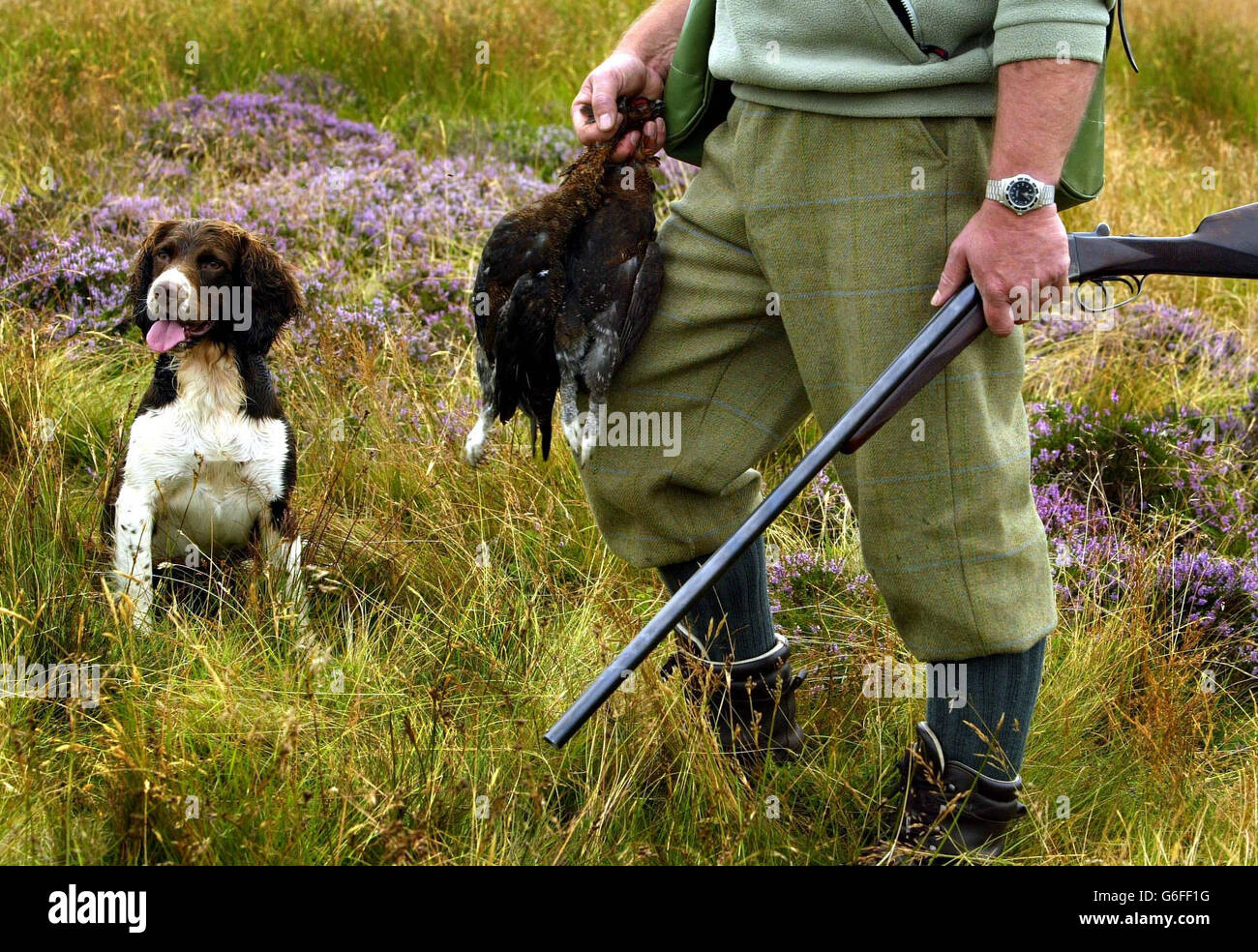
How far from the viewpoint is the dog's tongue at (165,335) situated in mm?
3174

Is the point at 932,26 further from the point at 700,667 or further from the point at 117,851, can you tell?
the point at 117,851

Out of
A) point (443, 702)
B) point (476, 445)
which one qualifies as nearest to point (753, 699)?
point (443, 702)

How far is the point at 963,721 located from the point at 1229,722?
3.68 feet

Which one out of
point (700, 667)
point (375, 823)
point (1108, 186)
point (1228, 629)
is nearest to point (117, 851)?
point (375, 823)

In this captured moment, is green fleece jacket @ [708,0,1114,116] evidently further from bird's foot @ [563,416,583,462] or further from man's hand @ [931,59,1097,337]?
bird's foot @ [563,416,583,462]

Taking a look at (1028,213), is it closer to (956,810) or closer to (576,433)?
(576,433)

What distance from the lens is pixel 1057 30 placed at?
1931 mm

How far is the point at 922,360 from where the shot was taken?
6.92 ft

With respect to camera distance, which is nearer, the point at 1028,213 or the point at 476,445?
the point at 1028,213

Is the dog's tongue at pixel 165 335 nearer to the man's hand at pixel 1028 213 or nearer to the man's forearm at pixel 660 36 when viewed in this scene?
the man's forearm at pixel 660 36

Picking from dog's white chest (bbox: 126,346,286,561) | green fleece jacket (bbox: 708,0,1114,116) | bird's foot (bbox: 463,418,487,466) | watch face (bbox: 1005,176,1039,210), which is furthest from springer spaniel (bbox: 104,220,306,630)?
watch face (bbox: 1005,176,1039,210)

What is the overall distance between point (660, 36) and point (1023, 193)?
1.01 metres

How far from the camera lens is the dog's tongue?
10.4 ft

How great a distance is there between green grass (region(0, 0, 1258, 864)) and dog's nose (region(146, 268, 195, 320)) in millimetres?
557
